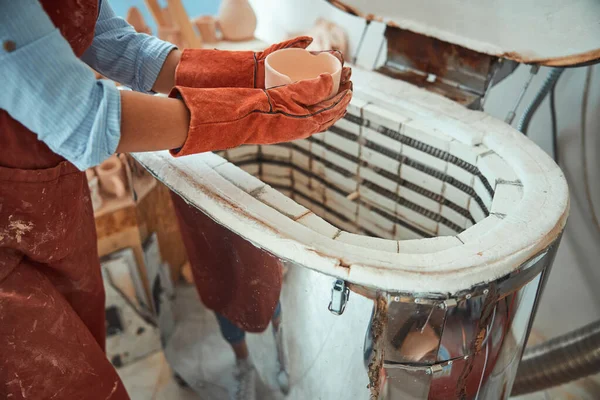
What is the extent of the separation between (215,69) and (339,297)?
58cm

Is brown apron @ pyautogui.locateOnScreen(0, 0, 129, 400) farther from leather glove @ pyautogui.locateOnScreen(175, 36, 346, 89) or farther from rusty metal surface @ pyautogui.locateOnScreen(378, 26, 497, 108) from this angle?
rusty metal surface @ pyautogui.locateOnScreen(378, 26, 497, 108)

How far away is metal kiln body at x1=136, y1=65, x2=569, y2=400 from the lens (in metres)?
0.84

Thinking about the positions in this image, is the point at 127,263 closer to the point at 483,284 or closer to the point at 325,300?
the point at 325,300

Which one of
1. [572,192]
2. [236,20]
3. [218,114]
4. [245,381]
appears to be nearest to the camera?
[218,114]

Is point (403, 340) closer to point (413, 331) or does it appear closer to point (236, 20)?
point (413, 331)

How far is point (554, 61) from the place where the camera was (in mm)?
1164

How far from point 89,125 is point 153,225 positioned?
0.60 m

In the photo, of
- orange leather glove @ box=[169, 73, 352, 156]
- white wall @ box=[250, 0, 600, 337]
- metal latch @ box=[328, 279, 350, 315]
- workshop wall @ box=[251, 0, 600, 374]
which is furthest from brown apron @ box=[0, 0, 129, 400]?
white wall @ box=[250, 0, 600, 337]

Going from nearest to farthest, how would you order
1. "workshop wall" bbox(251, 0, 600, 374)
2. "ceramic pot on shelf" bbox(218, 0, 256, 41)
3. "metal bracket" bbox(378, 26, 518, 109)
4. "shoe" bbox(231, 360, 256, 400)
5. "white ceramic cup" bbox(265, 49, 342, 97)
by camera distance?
"white ceramic cup" bbox(265, 49, 342, 97) < "shoe" bbox(231, 360, 256, 400) < "metal bracket" bbox(378, 26, 518, 109) < "workshop wall" bbox(251, 0, 600, 374) < "ceramic pot on shelf" bbox(218, 0, 256, 41)

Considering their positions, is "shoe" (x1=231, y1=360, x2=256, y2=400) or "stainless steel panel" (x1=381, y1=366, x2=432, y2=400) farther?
"shoe" (x1=231, y1=360, x2=256, y2=400)

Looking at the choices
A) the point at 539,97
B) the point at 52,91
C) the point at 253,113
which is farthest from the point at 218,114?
the point at 539,97

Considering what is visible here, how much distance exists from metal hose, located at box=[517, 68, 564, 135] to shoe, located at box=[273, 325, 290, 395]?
986 millimetres

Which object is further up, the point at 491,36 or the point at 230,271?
the point at 491,36

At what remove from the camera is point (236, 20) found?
2.19m
